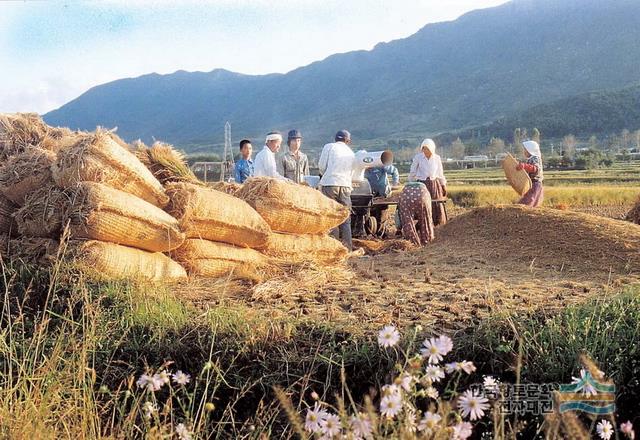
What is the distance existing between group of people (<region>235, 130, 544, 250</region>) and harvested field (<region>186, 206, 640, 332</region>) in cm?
43

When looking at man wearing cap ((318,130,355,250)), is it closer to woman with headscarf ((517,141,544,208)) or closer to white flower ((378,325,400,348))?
woman with headscarf ((517,141,544,208))

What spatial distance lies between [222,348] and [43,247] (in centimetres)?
164

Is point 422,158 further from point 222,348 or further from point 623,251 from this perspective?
point 222,348

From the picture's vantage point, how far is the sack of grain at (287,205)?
564 cm

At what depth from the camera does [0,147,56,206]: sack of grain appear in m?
4.70

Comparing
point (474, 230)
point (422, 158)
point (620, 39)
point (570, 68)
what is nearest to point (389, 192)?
point (422, 158)

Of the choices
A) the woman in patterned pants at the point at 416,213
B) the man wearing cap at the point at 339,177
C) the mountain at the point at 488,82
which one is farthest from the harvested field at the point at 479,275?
the mountain at the point at 488,82

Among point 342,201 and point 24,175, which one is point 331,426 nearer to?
point 24,175

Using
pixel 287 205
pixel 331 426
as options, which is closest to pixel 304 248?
pixel 287 205

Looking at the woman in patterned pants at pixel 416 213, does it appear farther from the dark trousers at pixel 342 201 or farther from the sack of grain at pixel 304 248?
the sack of grain at pixel 304 248

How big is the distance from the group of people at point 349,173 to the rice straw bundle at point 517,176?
0.29ft

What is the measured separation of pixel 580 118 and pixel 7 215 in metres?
98.1

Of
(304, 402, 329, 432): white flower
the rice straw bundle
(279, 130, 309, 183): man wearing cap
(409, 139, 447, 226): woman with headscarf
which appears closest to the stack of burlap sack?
(304, 402, 329, 432): white flower

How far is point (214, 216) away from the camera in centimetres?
503
